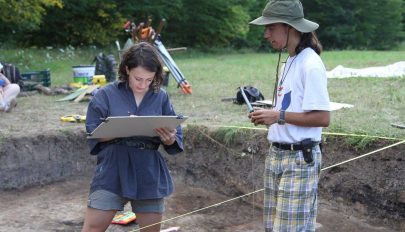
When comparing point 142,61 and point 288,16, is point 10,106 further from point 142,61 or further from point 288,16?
point 288,16

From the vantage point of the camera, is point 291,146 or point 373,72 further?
point 373,72

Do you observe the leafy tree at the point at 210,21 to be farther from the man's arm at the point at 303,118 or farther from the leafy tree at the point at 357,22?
the man's arm at the point at 303,118

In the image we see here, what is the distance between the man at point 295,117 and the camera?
3.28 meters

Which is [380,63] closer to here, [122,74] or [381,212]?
[381,212]

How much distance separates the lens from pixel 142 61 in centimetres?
336

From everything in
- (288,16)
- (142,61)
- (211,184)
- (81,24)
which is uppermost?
(81,24)

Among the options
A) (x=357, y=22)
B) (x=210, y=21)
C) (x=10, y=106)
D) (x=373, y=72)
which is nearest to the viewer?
(x=10, y=106)

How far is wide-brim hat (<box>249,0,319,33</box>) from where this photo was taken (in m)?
3.39

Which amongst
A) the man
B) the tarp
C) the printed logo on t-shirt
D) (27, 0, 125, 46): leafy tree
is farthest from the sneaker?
(27, 0, 125, 46): leafy tree

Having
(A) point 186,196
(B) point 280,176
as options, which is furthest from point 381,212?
(B) point 280,176

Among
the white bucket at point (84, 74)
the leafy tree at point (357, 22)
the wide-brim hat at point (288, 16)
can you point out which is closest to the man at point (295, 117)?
the wide-brim hat at point (288, 16)

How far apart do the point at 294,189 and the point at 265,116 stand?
44 cm

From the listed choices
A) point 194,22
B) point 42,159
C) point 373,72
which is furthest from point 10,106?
point 194,22

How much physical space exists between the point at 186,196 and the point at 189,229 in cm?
102
